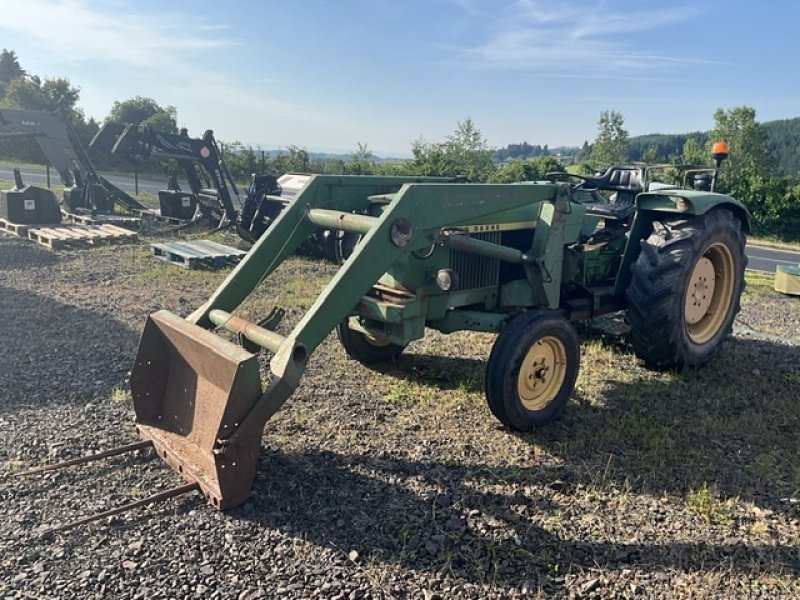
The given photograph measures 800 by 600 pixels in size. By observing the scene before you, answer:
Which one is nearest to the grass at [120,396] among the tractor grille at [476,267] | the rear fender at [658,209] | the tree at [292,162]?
the tractor grille at [476,267]

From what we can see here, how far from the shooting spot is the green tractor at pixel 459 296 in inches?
133

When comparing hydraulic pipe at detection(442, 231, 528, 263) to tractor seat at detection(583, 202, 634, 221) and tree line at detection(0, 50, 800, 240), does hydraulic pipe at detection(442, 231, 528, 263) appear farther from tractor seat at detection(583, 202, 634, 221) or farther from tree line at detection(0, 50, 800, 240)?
tree line at detection(0, 50, 800, 240)

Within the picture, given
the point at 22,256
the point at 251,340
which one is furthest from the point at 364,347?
the point at 22,256

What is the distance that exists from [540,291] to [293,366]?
2.17m

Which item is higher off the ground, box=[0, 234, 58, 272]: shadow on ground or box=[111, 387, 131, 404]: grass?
box=[0, 234, 58, 272]: shadow on ground

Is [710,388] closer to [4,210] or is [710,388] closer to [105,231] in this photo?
[105,231]

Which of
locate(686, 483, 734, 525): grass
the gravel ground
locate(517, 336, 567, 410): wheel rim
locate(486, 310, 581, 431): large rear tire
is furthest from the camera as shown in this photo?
locate(517, 336, 567, 410): wheel rim

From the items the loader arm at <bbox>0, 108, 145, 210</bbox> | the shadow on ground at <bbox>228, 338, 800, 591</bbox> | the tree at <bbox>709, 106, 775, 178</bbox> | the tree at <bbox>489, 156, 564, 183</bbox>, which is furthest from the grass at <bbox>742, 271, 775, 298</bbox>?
the tree at <bbox>709, 106, 775, 178</bbox>

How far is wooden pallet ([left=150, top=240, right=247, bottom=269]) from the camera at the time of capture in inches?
372

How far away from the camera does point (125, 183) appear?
25.9 metres

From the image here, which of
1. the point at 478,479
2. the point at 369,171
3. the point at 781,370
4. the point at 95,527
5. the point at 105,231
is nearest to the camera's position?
the point at 95,527

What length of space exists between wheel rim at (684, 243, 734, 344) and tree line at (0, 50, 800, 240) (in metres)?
8.30

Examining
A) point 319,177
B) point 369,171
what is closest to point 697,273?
point 319,177

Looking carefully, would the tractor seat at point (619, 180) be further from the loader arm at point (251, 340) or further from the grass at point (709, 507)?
the grass at point (709, 507)
